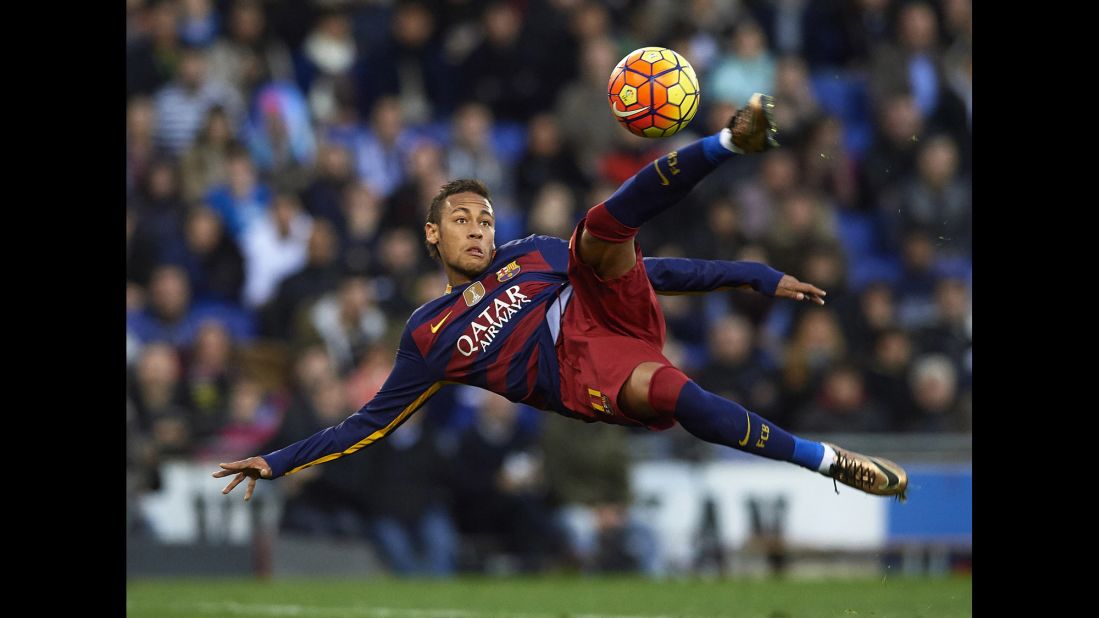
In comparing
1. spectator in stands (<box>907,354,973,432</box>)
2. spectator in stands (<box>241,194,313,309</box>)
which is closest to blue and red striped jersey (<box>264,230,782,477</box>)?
spectator in stands (<box>907,354,973,432</box>)

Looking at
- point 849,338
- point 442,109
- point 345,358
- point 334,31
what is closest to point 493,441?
point 345,358

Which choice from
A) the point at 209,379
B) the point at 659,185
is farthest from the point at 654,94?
the point at 209,379

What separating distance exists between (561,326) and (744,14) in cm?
1001

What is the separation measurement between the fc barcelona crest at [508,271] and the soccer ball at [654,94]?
99 centimetres

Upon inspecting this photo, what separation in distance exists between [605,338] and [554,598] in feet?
12.2

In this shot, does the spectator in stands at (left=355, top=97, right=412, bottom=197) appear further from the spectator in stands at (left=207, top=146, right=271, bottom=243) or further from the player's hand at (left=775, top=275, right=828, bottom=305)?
the player's hand at (left=775, top=275, right=828, bottom=305)

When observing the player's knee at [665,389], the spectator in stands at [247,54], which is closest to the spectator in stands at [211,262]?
the spectator in stands at [247,54]

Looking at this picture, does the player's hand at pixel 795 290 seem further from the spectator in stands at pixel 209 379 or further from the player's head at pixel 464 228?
the spectator in stands at pixel 209 379

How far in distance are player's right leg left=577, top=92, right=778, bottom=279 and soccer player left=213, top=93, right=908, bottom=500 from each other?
1cm

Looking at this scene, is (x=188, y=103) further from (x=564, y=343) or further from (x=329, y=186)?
(x=564, y=343)

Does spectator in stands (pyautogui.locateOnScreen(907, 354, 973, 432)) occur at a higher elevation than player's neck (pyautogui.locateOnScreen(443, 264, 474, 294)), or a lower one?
lower

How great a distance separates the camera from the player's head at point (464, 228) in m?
7.53

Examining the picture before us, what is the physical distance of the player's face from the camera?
296 inches

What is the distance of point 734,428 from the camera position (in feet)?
22.1
